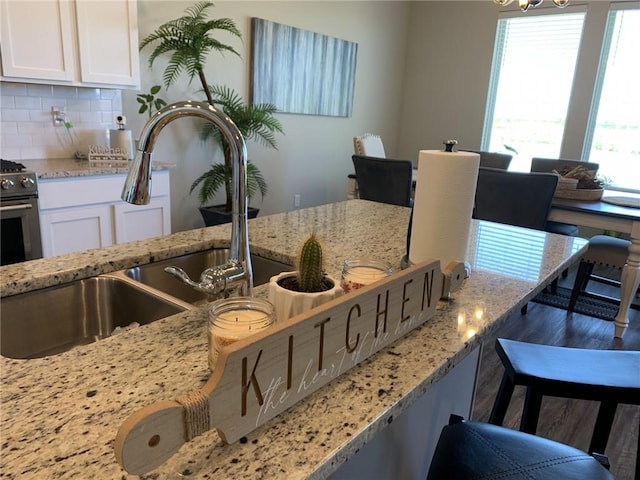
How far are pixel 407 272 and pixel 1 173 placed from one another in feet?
7.31

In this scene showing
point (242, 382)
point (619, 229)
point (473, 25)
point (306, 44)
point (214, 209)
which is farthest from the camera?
point (473, 25)

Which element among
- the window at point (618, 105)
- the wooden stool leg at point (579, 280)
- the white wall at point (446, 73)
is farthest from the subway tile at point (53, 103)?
the window at point (618, 105)

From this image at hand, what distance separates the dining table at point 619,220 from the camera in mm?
2811

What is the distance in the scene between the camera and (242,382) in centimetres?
56

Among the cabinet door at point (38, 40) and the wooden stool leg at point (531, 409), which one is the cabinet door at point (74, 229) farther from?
the wooden stool leg at point (531, 409)

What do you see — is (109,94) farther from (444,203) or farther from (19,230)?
(444,203)

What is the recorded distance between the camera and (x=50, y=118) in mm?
3047

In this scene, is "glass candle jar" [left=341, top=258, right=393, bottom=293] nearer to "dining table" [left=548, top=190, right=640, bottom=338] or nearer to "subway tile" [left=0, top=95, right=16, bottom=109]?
"dining table" [left=548, top=190, right=640, bottom=338]

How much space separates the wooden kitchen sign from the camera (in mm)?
491

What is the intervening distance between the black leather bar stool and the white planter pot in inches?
19.2

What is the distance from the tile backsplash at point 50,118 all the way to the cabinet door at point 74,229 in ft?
2.22

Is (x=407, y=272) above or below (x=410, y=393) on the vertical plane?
above

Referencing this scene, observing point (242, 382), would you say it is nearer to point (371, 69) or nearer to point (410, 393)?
point (410, 393)

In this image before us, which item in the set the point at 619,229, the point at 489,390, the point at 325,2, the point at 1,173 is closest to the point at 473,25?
the point at 325,2
